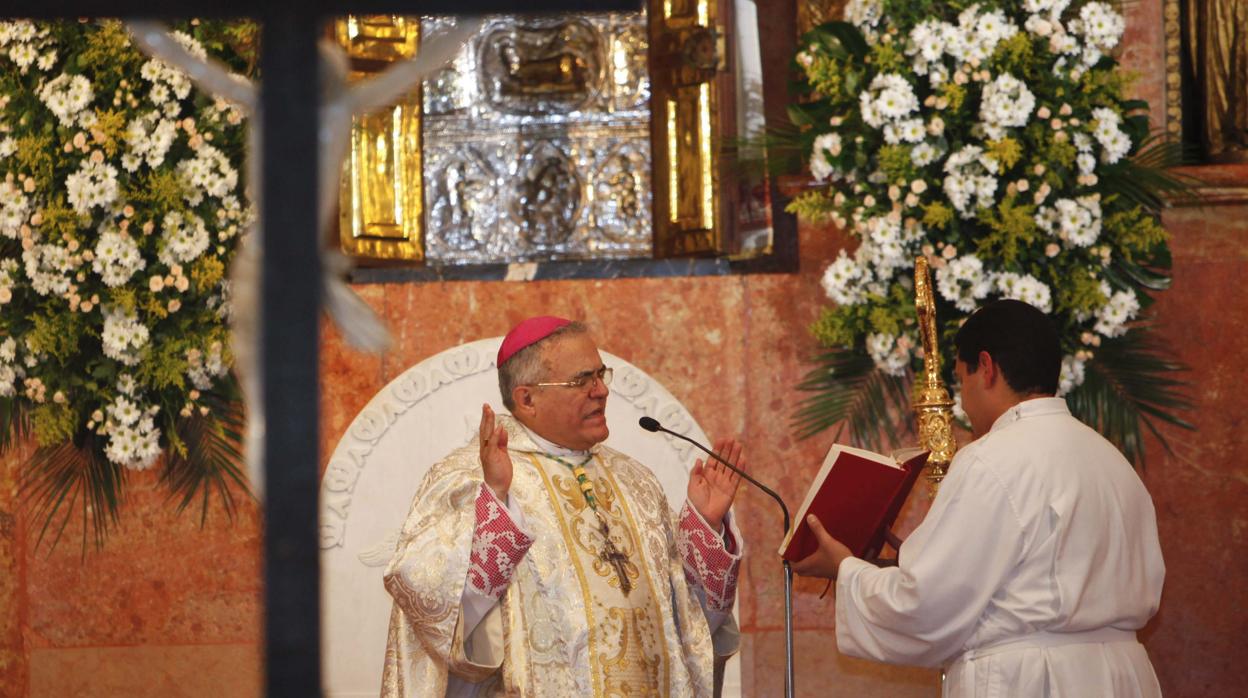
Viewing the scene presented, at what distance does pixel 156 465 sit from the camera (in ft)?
20.2

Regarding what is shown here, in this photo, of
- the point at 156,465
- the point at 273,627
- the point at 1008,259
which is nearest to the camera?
the point at 273,627

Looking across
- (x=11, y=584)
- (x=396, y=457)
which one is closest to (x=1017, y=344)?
(x=396, y=457)

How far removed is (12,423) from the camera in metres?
6.13

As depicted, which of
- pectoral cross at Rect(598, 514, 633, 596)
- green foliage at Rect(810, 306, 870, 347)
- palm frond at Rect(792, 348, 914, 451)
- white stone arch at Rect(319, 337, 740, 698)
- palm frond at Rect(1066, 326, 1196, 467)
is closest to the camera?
pectoral cross at Rect(598, 514, 633, 596)

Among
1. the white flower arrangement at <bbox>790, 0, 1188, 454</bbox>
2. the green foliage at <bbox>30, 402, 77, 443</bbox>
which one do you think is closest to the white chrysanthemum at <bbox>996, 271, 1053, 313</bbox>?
the white flower arrangement at <bbox>790, 0, 1188, 454</bbox>

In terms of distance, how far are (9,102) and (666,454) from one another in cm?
284

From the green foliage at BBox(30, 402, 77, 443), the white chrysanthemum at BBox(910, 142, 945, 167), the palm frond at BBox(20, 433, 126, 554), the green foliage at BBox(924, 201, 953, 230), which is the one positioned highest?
the white chrysanthemum at BBox(910, 142, 945, 167)

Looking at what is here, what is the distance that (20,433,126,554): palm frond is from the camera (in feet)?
20.1

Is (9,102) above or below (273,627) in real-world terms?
above

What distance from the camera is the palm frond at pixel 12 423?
20.0 ft

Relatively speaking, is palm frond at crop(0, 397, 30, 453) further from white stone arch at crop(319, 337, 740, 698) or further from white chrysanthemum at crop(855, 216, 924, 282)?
white chrysanthemum at crop(855, 216, 924, 282)

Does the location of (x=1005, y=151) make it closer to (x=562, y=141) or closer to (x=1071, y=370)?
(x=1071, y=370)

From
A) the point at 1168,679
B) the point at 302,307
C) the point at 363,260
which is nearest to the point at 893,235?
the point at 1168,679

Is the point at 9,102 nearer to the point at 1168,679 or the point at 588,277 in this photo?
the point at 588,277
